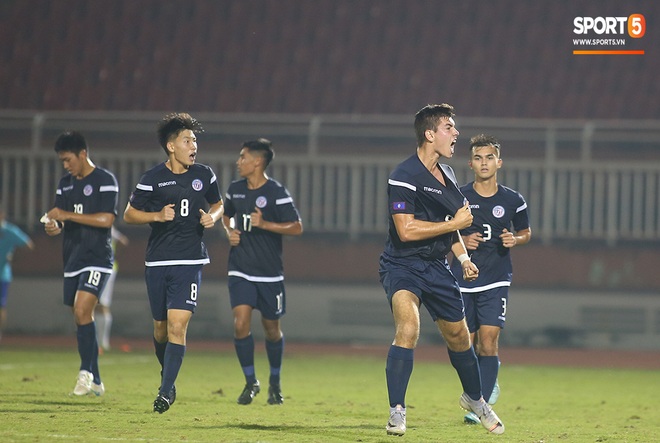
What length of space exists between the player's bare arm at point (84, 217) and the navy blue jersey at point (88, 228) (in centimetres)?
10

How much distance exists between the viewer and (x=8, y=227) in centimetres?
1683

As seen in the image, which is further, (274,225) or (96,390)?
(274,225)

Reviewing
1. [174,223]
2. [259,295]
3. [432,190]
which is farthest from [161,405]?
[432,190]

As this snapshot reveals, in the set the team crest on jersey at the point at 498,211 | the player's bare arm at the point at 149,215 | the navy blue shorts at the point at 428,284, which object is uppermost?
the team crest on jersey at the point at 498,211

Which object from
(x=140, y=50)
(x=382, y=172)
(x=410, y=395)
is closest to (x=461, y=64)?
(x=382, y=172)

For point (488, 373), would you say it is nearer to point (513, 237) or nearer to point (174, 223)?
point (513, 237)

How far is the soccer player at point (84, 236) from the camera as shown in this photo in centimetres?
1026

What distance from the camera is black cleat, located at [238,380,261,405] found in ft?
33.1

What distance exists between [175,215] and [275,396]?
2.03 meters

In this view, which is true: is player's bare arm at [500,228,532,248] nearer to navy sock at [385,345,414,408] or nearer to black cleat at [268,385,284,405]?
navy sock at [385,345,414,408]

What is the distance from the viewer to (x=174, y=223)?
9.23 m

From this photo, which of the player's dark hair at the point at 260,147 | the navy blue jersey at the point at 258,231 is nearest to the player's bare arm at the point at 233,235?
the navy blue jersey at the point at 258,231

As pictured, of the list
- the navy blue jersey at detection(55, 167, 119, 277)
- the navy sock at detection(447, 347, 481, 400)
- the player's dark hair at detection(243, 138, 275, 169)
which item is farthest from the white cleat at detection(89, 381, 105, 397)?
the navy sock at detection(447, 347, 481, 400)

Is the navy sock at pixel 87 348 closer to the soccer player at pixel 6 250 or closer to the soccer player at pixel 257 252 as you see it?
the soccer player at pixel 257 252
